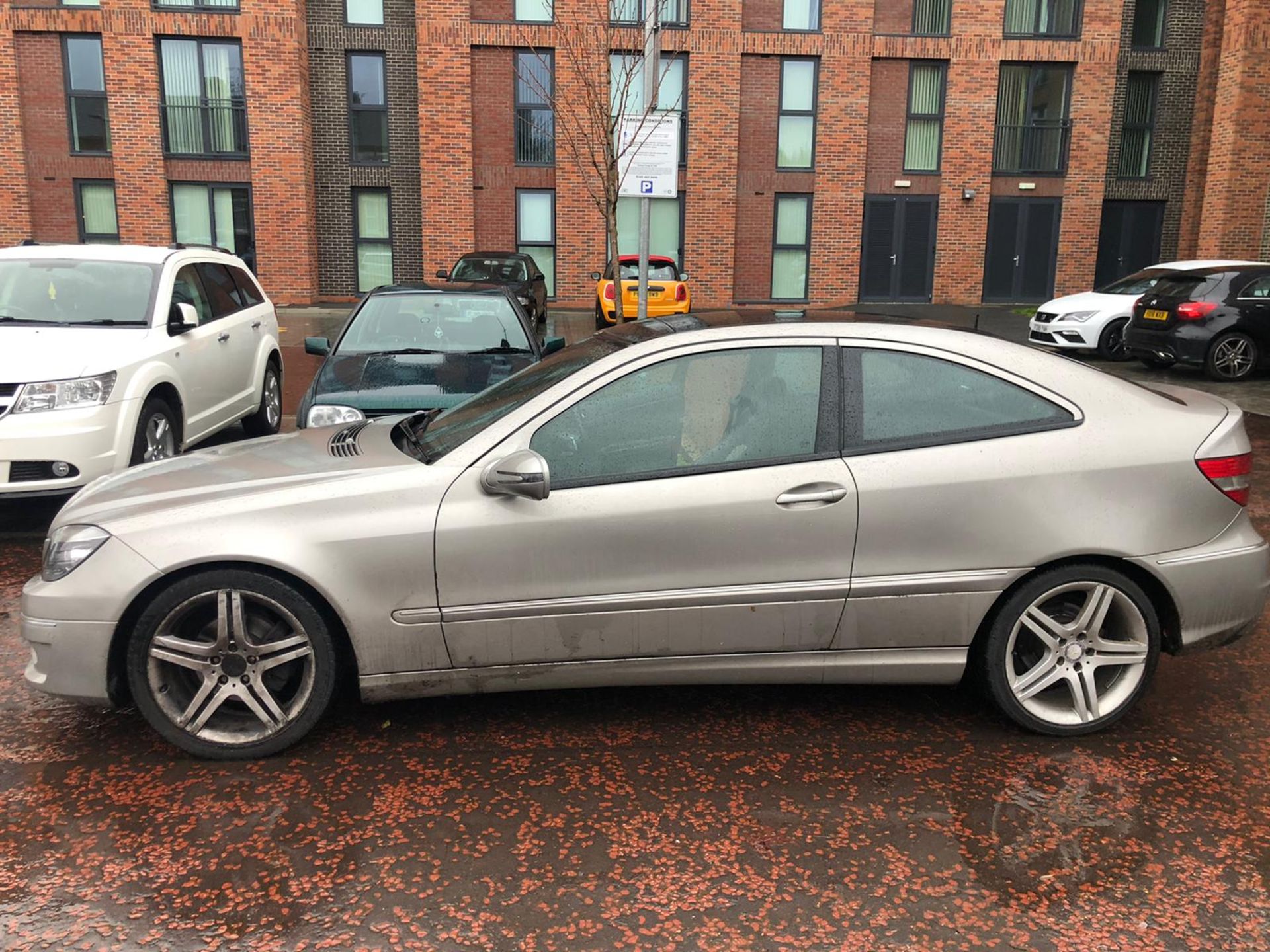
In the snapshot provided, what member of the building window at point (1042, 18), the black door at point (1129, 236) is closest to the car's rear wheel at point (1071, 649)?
the building window at point (1042, 18)

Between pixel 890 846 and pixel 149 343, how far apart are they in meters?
5.89

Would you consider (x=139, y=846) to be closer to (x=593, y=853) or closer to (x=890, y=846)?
(x=593, y=853)

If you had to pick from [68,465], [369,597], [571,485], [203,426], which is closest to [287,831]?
[369,597]

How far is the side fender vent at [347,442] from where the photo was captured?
4.07 metres

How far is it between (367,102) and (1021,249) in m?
16.2

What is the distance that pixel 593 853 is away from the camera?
317cm

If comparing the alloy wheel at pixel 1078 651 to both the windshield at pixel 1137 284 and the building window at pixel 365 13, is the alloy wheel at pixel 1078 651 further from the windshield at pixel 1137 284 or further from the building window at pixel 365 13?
the building window at pixel 365 13

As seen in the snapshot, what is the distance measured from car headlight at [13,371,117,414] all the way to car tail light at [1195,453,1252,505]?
583 centimetres

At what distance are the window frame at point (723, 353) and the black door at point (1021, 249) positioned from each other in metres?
24.5

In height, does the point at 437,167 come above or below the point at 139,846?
above

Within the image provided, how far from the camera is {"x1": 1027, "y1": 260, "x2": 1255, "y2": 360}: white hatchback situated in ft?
52.7

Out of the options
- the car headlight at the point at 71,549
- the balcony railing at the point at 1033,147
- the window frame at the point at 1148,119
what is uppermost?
the window frame at the point at 1148,119

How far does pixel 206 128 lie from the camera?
2492 centimetres

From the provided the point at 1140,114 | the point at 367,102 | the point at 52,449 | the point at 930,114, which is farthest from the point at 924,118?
the point at 52,449
